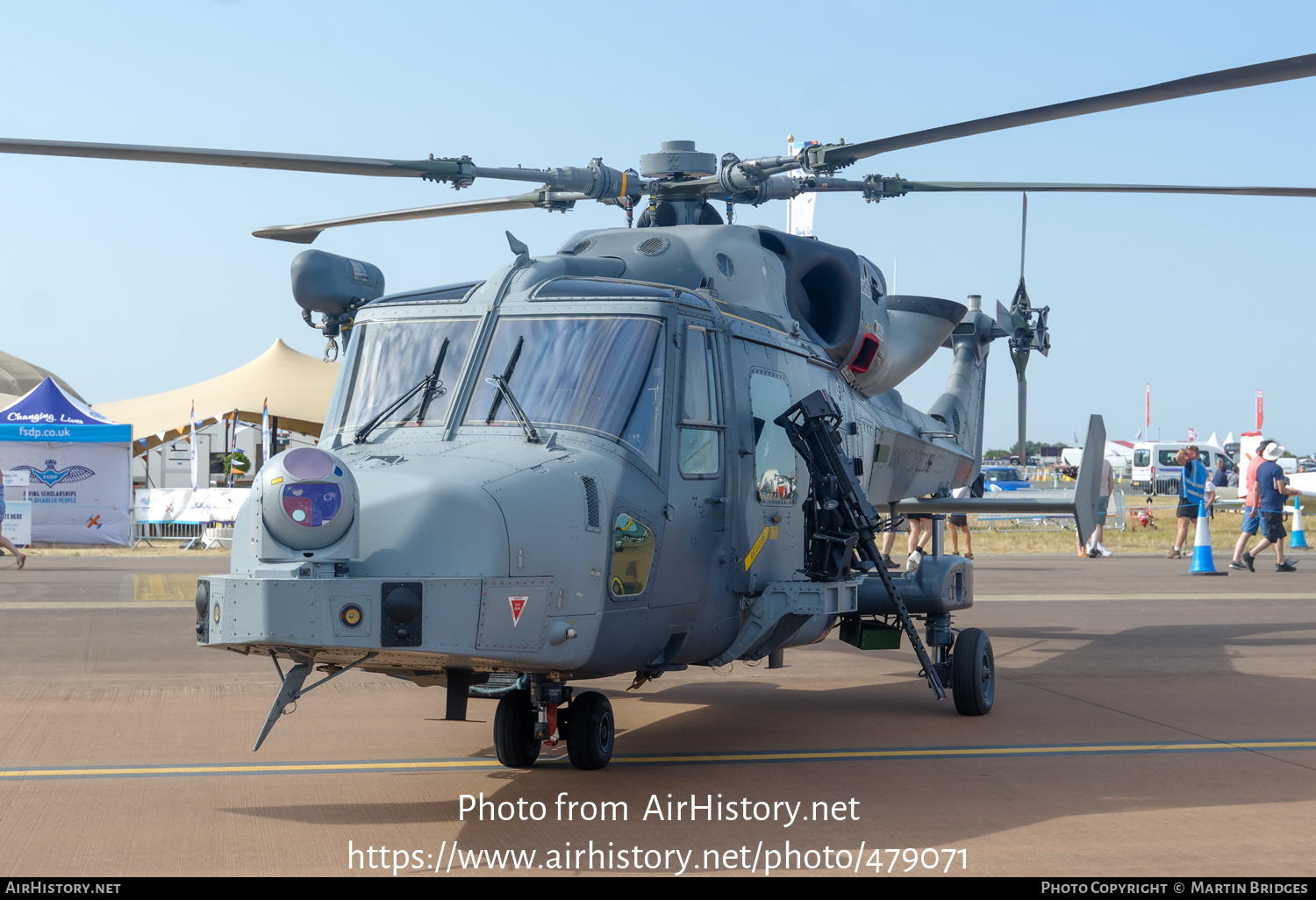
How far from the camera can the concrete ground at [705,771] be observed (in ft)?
16.6

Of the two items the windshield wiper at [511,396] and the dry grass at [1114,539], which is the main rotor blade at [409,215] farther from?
the dry grass at [1114,539]

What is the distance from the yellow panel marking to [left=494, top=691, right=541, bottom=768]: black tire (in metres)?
1.41

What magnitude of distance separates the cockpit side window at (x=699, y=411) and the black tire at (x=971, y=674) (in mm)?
2699

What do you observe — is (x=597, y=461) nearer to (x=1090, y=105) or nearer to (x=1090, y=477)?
(x=1090, y=105)

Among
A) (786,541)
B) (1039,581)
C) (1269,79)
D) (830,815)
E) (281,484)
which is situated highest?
(1269,79)

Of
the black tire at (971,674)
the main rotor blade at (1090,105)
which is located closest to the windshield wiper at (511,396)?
the main rotor blade at (1090,105)

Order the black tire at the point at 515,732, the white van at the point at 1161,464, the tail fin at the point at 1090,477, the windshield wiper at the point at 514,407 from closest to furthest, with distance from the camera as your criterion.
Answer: the windshield wiper at the point at 514,407
the black tire at the point at 515,732
the tail fin at the point at 1090,477
the white van at the point at 1161,464

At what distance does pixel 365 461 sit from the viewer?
18.6 feet

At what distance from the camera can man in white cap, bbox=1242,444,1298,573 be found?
19000mm

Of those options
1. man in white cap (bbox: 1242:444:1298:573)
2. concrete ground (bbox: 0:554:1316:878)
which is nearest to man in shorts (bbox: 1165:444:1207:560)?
man in white cap (bbox: 1242:444:1298:573)
